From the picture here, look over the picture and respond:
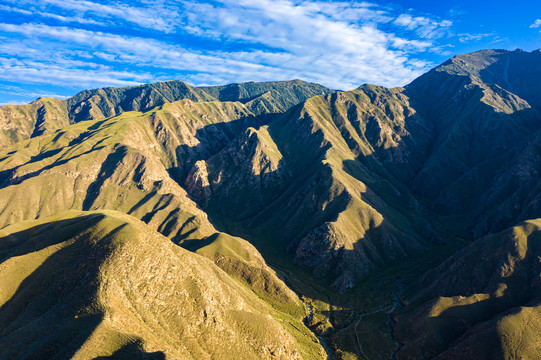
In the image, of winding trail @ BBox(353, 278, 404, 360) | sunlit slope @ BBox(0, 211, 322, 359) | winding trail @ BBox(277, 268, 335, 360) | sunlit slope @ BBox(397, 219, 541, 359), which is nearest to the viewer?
sunlit slope @ BBox(0, 211, 322, 359)

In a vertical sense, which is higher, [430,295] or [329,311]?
[430,295]

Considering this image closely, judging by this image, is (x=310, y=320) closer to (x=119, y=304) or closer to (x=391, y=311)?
(x=391, y=311)

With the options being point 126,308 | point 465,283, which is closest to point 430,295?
point 465,283

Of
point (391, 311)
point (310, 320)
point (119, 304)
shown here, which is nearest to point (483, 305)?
point (391, 311)

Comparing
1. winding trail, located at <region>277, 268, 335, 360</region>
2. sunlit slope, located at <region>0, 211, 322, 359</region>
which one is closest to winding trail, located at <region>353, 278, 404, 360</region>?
winding trail, located at <region>277, 268, 335, 360</region>

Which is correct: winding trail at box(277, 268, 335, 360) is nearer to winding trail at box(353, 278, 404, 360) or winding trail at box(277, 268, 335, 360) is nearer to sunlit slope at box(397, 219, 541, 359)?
winding trail at box(353, 278, 404, 360)

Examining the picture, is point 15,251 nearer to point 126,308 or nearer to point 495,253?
point 126,308
